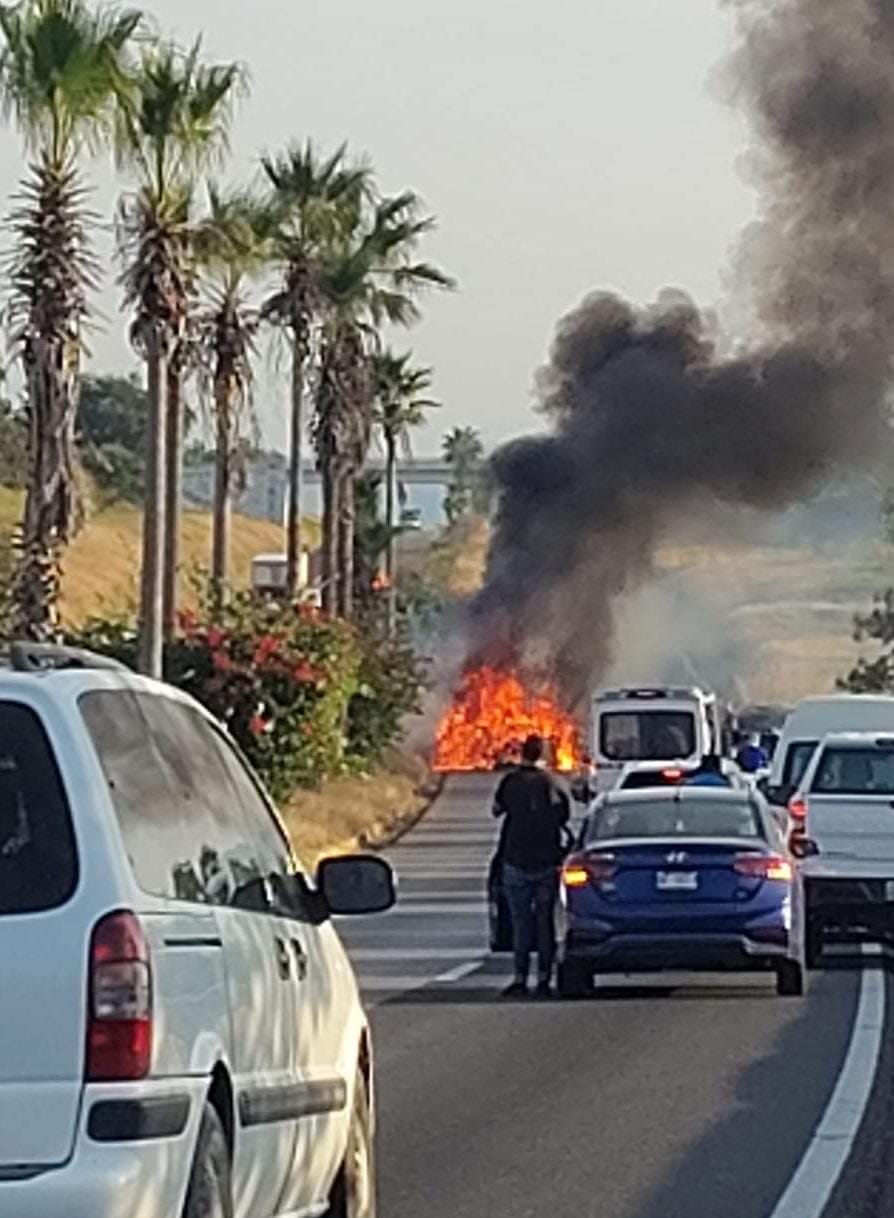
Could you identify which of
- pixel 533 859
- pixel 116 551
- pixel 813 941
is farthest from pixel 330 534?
pixel 533 859

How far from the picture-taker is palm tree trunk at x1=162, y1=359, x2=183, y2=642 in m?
41.3

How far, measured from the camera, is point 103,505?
10650 centimetres

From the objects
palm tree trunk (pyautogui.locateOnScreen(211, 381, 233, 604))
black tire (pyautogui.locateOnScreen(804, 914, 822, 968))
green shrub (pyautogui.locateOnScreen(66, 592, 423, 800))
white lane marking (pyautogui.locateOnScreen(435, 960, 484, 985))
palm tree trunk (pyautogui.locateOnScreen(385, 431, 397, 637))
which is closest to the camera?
white lane marking (pyautogui.locateOnScreen(435, 960, 484, 985))

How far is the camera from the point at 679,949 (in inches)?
901

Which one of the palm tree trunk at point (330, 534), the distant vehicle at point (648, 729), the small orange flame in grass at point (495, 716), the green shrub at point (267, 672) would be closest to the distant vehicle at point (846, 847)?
the green shrub at point (267, 672)

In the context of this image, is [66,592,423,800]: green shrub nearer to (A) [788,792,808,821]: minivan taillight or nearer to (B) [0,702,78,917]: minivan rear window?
(A) [788,792,808,821]: minivan taillight

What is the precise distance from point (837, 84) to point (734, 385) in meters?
6.51

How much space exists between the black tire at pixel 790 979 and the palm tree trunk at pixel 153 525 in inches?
555

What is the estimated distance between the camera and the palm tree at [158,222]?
36500mm

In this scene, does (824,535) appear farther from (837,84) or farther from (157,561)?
(157,561)

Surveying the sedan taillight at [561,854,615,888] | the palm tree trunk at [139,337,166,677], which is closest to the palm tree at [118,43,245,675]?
the palm tree trunk at [139,337,166,677]

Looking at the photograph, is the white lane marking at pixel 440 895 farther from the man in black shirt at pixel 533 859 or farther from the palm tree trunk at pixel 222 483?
the man in black shirt at pixel 533 859

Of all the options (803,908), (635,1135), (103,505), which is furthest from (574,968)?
(103,505)

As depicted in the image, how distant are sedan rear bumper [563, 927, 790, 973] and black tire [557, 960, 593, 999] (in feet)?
0.21
